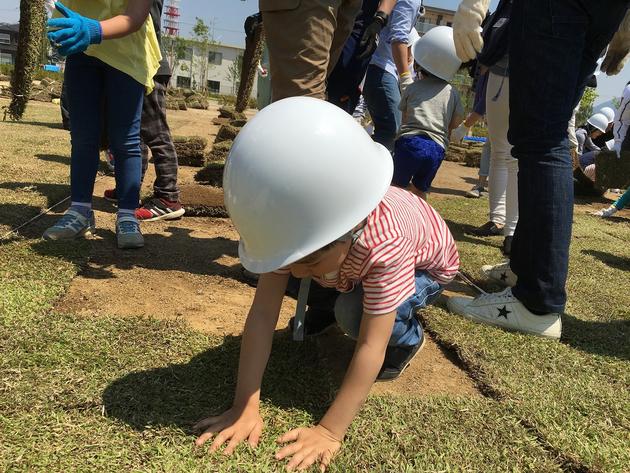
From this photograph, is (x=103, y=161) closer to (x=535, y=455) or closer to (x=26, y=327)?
(x=26, y=327)

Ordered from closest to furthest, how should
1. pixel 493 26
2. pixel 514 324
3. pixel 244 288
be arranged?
pixel 514 324 → pixel 244 288 → pixel 493 26

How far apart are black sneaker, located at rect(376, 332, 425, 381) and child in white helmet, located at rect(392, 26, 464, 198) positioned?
6.92 ft

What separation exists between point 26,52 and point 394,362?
3.60m

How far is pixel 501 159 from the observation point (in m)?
3.83

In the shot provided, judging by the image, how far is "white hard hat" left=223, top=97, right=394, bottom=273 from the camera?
4.10ft

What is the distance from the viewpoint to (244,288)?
2.49m

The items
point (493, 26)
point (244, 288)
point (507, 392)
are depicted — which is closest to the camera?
point (507, 392)

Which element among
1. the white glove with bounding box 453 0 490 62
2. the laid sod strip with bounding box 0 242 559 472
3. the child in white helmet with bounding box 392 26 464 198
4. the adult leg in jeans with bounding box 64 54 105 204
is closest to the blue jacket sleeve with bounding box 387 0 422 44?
the child in white helmet with bounding box 392 26 464 198

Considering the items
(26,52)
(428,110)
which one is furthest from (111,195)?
(428,110)

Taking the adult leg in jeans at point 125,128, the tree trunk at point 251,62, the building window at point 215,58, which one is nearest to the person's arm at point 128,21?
the adult leg in jeans at point 125,128

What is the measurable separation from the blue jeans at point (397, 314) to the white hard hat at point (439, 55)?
2.31m

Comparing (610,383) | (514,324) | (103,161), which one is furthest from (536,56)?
(103,161)

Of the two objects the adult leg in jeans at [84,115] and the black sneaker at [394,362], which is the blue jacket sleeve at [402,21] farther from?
the black sneaker at [394,362]

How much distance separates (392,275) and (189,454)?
685 millimetres
